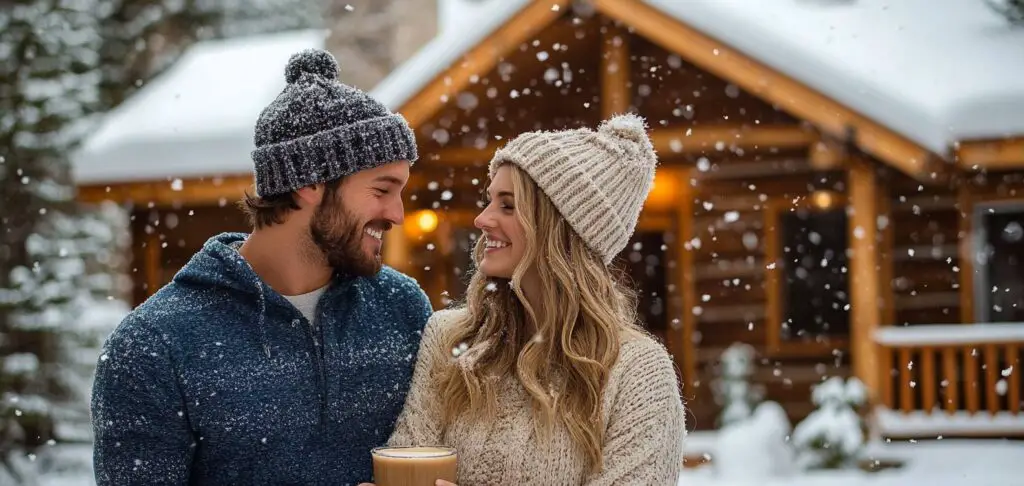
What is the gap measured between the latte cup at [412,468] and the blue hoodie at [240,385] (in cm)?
44

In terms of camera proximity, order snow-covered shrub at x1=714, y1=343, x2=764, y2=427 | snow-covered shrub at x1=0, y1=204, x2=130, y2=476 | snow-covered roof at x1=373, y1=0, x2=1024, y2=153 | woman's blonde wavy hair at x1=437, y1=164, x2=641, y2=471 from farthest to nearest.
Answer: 1. snow-covered shrub at x1=0, y1=204, x2=130, y2=476
2. snow-covered shrub at x1=714, y1=343, x2=764, y2=427
3. snow-covered roof at x1=373, y1=0, x2=1024, y2=153
4. woman's blonde wavy hair at x1=437, y1=164, x2=641, y2=471

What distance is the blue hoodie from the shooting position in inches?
103

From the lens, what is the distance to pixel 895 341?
31.1 ft

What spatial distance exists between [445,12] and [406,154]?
1563 cm

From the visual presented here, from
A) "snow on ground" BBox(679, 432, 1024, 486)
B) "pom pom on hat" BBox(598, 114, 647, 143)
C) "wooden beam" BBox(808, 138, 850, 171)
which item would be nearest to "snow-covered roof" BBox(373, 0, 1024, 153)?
"wooden beam" BBox(808, 138, 850, 171)

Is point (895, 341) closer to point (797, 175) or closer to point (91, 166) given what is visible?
point (797, 175)

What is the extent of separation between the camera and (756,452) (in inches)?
360

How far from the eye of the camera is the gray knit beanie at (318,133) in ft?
9.52

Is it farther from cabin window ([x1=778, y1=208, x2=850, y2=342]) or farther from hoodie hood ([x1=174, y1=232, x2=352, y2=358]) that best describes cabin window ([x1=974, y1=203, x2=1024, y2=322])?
hoodie hood ([x1=174, y1=232, x2=352, y2=358])

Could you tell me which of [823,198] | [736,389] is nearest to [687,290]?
[823,198]

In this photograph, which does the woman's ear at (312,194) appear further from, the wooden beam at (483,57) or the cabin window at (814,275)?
the cabin window at (814,275)

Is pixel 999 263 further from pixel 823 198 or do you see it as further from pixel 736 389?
pixel 736 389

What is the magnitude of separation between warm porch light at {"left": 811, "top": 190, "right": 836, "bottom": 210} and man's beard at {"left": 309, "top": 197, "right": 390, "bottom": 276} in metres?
8.86

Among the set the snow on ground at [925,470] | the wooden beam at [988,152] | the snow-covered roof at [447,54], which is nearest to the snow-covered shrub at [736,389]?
the snow on ground at [925,470]
